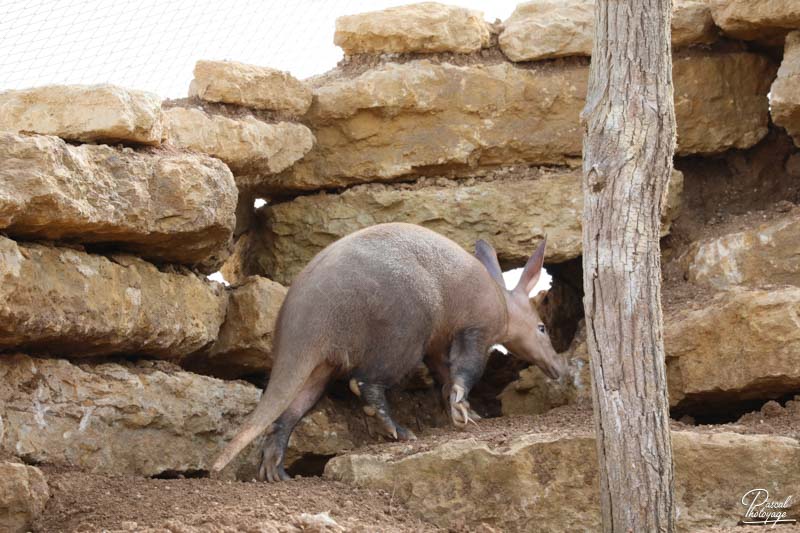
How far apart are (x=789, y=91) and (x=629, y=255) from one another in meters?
3.05

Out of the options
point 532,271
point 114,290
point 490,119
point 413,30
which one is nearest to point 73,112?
point 114,290

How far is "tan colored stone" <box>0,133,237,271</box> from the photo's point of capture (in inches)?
215

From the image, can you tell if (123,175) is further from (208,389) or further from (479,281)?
(479,281)

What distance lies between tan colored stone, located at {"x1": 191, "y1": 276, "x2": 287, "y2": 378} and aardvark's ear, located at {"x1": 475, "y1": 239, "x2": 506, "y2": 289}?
4.96 ft

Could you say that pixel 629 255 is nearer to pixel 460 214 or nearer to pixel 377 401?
pixel 377 401

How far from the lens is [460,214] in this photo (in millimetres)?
8312

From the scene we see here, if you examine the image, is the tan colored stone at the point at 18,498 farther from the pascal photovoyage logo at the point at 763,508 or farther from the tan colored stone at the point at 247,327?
the pascal photovoyage logo at the point at 763,508

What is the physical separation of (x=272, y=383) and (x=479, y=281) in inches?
73.4

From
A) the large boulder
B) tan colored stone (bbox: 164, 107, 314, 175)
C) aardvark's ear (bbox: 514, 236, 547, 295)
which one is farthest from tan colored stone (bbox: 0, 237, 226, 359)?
aardvark's ear (bbox: 514, 236, 547, 295)

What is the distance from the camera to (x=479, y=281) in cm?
771

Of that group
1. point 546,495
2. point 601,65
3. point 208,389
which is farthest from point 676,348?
point 208,389

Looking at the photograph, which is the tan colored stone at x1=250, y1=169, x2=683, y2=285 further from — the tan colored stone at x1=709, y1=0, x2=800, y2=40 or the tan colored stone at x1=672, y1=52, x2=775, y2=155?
the tan colored stone at x1=709, y1=0, x2=800, y2=40

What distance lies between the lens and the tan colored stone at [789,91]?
24.5ft

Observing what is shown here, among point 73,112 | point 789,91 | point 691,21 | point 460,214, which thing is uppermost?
point 691,21
